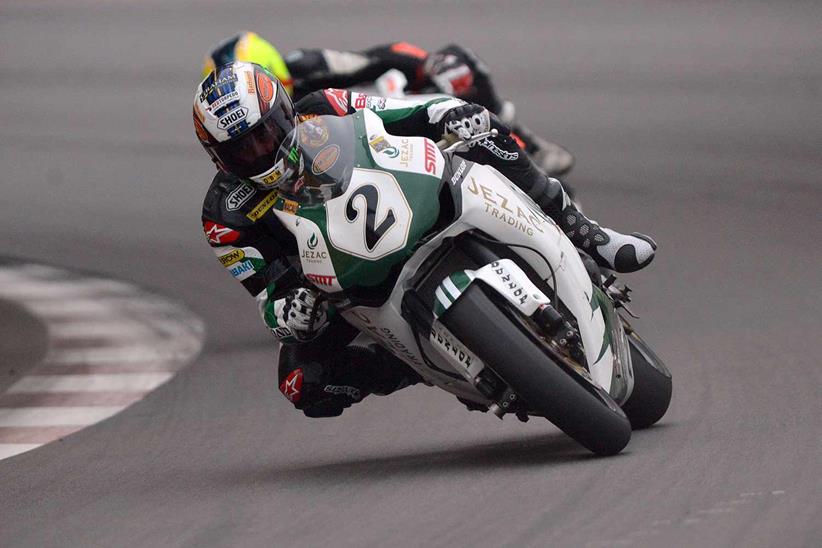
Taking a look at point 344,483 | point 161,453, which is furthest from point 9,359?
point 344,483

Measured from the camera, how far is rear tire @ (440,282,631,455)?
202 inches

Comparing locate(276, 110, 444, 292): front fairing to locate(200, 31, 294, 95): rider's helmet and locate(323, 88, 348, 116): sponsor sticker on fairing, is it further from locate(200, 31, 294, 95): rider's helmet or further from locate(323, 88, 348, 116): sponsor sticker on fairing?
locate(200, 31, 294, 95): rider's helmet

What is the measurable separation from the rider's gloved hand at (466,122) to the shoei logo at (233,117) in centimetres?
87

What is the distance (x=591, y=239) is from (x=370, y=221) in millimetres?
1214

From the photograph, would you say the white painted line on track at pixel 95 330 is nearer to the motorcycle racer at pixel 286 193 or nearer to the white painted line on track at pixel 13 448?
the white painted line on track at pixel 13 448

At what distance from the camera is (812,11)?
15172mm

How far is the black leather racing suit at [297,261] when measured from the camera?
5949 millimetres

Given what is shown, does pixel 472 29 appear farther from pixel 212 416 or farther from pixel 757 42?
pixel 212 416

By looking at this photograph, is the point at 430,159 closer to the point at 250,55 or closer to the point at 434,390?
the point at 434,390

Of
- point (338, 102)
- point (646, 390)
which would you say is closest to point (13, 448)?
point (338, 102)

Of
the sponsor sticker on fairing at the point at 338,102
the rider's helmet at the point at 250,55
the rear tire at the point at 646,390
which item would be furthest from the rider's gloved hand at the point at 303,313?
the rider's helmet at the point at 250,55

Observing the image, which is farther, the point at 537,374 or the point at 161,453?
the point at 161,453

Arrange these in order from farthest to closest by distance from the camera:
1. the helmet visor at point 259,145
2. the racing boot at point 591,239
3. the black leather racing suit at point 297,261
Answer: the racing boot at point 591,239
the black leather racing suit at point 297,261
the helmet visor at point 259,145

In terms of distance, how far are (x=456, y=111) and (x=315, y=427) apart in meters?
1.75
